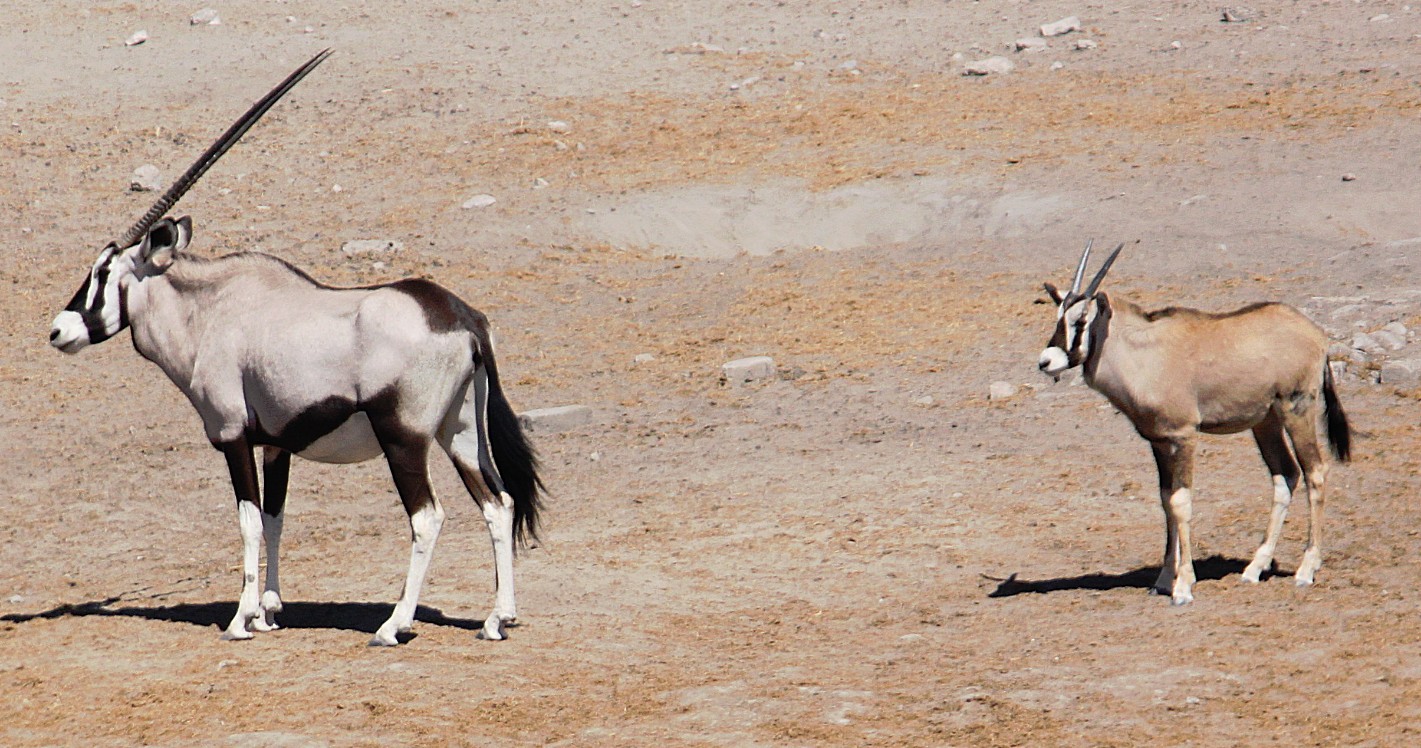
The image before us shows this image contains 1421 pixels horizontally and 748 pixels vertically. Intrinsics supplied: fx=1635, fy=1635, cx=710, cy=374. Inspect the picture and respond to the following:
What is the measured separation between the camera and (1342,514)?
10.6 metres

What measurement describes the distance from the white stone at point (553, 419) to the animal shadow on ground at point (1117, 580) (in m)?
5.20

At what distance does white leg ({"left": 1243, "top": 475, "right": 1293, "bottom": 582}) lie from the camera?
946 centimetres

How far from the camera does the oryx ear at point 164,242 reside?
917 cm

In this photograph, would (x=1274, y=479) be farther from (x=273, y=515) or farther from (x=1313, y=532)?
(x=273, y=515)

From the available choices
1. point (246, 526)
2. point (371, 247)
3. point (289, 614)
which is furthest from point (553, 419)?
point (371, 247)

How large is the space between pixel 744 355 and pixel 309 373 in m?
7.61

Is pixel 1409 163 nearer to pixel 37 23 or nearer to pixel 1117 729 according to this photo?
pixel 1117 729

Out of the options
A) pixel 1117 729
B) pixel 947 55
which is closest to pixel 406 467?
pixel 1117 729

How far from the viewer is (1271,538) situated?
9.52 m

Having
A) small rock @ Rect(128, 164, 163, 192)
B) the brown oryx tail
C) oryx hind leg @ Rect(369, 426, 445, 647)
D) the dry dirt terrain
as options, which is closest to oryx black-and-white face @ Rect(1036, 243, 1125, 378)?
the dry dirt terrain

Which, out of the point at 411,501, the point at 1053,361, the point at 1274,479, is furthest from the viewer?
the point at 1274,479

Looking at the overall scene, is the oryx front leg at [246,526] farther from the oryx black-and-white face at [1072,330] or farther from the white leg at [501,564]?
the oryx black-and-white face at [1072,330]

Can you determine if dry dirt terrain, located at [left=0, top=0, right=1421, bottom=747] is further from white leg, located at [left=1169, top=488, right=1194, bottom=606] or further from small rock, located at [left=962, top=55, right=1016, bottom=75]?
small rock, located at [left=962, top=55, right=1016, bottom=75]

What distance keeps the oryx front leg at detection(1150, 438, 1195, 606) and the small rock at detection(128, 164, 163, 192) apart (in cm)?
1547
